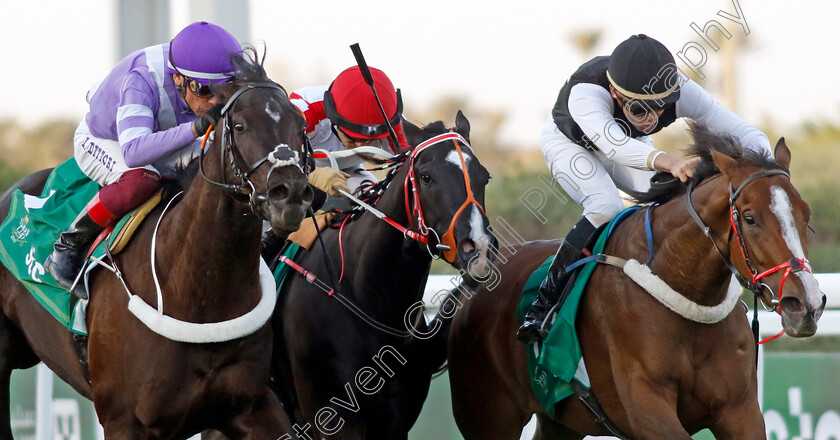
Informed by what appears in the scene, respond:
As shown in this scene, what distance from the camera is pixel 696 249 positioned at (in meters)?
3.89

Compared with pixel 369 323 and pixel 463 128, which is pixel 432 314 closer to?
pixel 369 323

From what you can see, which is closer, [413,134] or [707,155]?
[707,155]

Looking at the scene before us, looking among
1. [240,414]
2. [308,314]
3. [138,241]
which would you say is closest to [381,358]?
[308,314]

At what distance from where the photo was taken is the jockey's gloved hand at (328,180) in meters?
4.22

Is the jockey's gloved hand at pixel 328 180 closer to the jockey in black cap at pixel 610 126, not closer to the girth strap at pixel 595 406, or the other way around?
the jockey in black cap at pixel 610 126

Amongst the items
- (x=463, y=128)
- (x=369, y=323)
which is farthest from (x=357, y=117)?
(x=369, y=323)

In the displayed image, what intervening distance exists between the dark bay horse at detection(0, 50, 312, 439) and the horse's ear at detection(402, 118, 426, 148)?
0.77 meters

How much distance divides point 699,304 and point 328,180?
1533 mm

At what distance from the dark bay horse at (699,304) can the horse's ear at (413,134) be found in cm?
91

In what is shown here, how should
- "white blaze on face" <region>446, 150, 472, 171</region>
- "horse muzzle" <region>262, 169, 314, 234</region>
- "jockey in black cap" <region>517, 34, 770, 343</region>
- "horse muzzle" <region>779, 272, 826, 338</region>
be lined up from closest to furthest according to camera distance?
"horse muzzle" <region>262, 169, 314, 234</region>, "horse muzzle" <region>779, 272, 826, 338</region>, "white blaze on face" <region>446, 150, 472, 171</region>, "jockey in black cap" <region>517, 34, 770, 343</region>

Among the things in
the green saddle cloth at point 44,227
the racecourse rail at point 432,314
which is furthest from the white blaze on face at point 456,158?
the green saddle cloth at point 44,227

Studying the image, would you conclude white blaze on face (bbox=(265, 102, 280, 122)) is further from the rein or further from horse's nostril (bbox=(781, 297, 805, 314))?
horse's nostril (bbox=(781, 297, 805, 314))

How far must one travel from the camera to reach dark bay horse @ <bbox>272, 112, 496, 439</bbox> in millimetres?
4145

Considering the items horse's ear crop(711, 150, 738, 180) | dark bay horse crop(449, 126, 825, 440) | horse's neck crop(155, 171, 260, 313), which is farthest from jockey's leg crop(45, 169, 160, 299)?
horse's ear crop(711, 150, 738, 180)
